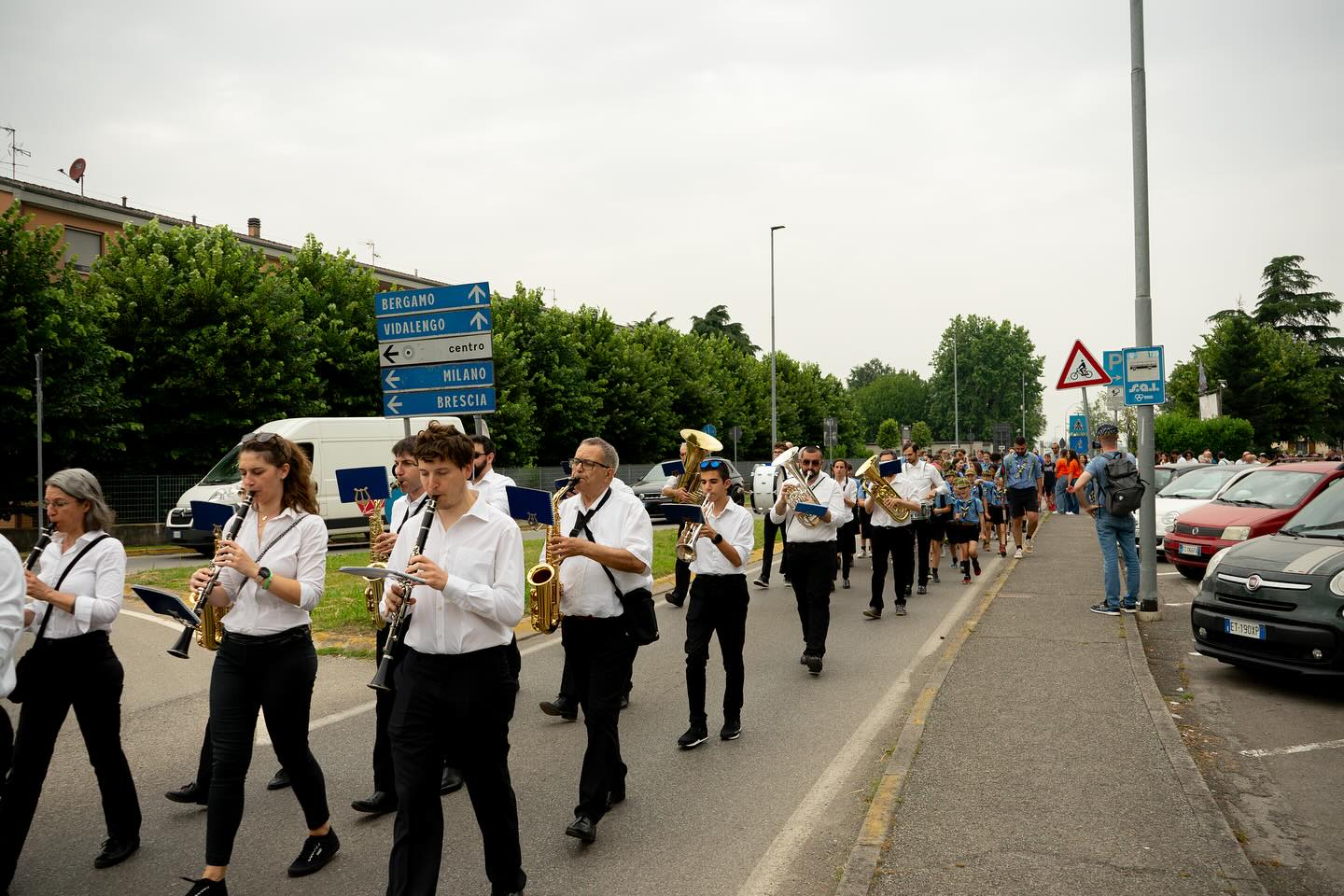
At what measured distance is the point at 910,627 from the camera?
35.6ft

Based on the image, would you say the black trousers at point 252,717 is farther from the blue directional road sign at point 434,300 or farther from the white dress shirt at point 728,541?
the blue directional road sign at point 434,300

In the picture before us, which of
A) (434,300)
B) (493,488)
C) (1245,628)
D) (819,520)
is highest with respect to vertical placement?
(434,300)

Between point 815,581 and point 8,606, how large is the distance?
19.8ft

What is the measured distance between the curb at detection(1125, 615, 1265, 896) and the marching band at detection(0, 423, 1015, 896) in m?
2.72

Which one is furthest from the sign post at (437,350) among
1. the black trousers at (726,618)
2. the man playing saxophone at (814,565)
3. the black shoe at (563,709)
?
the black trousers at (726,618)

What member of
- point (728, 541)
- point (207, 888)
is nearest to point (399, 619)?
point (207, 888)

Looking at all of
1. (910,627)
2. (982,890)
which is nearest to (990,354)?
(910,627)

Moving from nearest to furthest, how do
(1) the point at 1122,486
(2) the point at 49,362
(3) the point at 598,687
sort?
1. (3) the point at 598,687
2. (1) the point at 1122,486
3. (2) the point at 49,362

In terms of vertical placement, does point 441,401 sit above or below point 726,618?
above

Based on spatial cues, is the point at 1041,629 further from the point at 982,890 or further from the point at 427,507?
the point at 427,507

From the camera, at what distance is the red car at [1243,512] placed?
533 inches

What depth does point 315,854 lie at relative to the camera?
14.6 ft

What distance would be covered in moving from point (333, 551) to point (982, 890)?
17.6 meters

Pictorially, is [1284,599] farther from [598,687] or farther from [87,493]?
[87,493]
